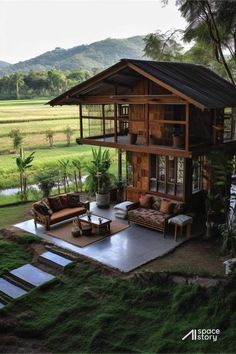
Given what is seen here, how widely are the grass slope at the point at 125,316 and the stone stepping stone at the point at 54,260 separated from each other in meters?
1.08

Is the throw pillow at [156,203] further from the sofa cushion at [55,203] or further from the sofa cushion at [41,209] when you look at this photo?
the sofa cushion at [41,209]

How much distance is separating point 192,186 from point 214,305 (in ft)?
20.8

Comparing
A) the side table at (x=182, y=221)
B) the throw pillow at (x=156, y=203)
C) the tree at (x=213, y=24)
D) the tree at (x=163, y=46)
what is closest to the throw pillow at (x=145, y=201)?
the throw pillow at (x=156, y=203)

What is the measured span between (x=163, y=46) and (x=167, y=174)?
12.1m

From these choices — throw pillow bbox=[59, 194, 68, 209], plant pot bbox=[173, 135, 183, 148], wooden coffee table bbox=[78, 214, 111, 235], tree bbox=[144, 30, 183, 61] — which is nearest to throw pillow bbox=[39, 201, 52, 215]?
throw pillow bbox=[59, 194, 68, 209]

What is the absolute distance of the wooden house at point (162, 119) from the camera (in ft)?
41.2

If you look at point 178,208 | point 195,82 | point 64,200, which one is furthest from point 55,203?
point 195,82

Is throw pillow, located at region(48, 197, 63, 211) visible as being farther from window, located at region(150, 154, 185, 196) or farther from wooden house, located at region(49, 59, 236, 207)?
window, located at region(150, 154, 185, 196)

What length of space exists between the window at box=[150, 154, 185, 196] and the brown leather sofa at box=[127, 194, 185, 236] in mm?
Answer: 483

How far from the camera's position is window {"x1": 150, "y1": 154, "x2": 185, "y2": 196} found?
13570mm

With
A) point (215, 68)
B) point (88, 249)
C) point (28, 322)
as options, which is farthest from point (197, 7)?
point (28, 322)

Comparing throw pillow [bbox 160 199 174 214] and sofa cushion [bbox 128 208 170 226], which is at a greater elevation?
throw pillow [bbox 160 199 174 214]

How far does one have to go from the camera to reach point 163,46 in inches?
904

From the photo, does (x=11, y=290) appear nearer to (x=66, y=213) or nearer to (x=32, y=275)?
(x=32, y=275)
